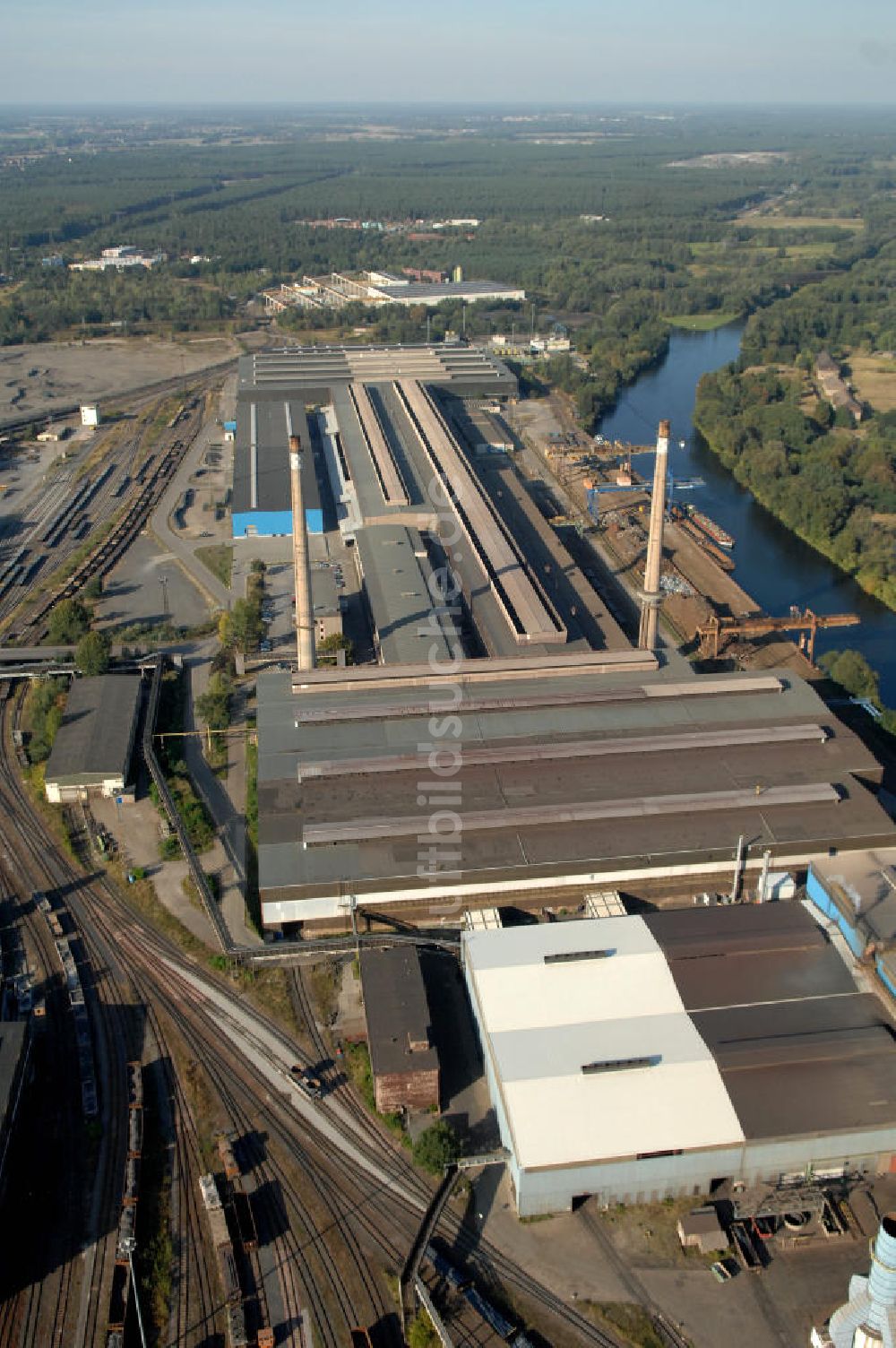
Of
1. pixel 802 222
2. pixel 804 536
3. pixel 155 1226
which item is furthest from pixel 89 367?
pixel 802 222

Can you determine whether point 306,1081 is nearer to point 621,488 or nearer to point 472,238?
point 621,488

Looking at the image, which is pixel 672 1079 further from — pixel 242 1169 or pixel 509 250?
pixel 509 250

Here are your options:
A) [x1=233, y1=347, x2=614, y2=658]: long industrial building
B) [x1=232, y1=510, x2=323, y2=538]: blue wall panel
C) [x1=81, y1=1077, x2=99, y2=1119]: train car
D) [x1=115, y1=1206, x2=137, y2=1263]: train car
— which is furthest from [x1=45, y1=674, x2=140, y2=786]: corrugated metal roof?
[x1=115, y1=1206, x2=137, y2=1263]: train car

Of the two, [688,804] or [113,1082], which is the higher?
[688,804]

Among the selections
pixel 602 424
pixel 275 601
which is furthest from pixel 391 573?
pixel 602 424

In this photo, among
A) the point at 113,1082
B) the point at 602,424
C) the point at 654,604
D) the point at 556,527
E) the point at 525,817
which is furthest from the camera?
the point at 602,424

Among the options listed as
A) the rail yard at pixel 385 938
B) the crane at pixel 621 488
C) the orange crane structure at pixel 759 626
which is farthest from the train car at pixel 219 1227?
the crane at pixel 621 488

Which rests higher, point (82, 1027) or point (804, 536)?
point (804, 536)
